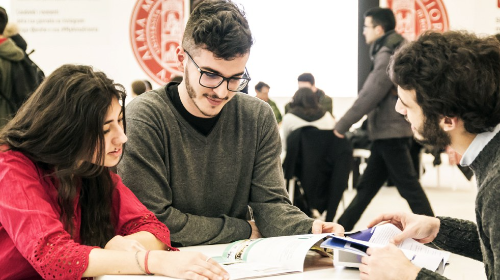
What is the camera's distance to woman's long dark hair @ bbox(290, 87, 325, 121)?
5023 mm

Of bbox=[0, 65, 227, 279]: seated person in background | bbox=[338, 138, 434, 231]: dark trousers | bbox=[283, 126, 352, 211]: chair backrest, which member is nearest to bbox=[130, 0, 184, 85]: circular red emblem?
bbox=[283, 126, 352, 211]: chair backrest

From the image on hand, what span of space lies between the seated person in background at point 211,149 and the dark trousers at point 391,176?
249cm

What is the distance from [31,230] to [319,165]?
3.71m

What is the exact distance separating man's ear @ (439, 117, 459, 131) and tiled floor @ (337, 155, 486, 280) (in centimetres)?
252

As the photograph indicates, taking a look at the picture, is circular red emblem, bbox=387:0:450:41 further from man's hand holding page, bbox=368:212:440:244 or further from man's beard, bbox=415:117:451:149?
man's beard, bbox=415:117:451:149

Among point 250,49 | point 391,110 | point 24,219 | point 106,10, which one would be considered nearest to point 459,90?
point 250,49

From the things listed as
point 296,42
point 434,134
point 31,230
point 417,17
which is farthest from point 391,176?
point 296,42

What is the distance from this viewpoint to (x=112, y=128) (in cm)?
168

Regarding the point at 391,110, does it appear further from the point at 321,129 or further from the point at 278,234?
the point at 278,234

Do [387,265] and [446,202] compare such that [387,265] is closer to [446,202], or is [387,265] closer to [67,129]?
[67,129]

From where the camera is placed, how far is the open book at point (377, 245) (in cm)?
151

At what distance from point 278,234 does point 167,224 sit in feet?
1.16

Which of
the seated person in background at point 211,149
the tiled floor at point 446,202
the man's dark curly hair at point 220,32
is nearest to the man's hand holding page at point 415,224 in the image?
the seated person in background at point 211,149

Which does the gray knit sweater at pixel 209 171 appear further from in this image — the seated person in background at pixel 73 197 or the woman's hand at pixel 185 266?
the woman's hand at pixel 185 266
